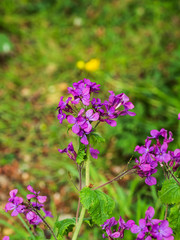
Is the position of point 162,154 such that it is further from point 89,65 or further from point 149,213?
point 89,65

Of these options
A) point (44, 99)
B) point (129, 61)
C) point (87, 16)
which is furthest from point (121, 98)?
point (87, 16)

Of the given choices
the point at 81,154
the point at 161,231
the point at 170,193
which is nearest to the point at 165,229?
the point at 161,231

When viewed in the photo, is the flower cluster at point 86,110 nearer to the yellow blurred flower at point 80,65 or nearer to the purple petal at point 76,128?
the purple petal at point 76,128

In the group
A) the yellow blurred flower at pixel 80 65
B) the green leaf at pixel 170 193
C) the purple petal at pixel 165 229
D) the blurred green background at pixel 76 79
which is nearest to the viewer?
the purple petal at pixel 165 229

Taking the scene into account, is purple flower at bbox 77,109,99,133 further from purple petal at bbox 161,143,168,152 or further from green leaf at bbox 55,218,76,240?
green leaf at bbox 55,218,76,240

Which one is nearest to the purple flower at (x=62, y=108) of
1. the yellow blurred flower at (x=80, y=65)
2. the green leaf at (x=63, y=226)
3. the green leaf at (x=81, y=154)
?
the green leaf at (x=81, y=154)
